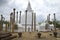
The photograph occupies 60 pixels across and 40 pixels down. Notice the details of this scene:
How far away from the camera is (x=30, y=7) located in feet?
155

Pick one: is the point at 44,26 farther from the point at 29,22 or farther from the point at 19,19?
the point at 19,19

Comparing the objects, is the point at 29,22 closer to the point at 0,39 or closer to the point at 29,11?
the point at 29,11

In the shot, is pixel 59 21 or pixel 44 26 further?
pixel 59 21

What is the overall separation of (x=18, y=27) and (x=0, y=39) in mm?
29916

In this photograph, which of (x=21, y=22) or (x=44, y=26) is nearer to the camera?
(x=44, y=26)

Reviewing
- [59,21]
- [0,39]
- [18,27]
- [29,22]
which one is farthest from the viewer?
[59,21]

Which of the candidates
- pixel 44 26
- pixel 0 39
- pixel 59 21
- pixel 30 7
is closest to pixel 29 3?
pixel 30 7

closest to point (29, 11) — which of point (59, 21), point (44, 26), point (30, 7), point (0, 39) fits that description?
point (30, 7)

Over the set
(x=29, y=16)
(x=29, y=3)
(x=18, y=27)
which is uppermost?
(x=29, y=3)

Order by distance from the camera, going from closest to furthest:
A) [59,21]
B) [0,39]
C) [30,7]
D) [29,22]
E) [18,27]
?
[0,39] → [18,27] → [29,22] → [30,7] → [59,21]

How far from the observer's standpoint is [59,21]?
5831 cm

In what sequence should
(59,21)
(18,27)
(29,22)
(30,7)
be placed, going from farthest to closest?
(59,21)
(30,7)
(29,22)
(18,27)

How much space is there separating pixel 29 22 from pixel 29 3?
791 centimetres

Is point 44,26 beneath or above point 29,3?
beneath
